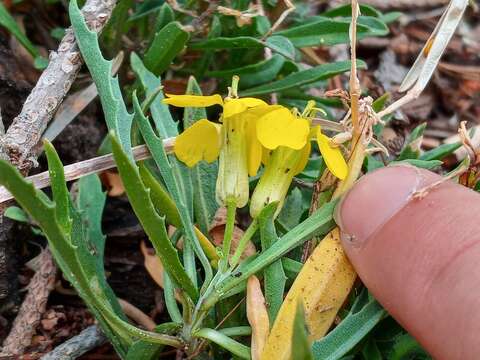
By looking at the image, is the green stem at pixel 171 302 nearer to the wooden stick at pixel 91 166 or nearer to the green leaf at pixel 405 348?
the wooden stick at pixel 91 166

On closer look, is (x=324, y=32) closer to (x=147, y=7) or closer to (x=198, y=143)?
(x=147, y=7)

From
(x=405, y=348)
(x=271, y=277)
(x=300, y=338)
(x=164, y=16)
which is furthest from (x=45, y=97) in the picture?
(x=405, y=348)

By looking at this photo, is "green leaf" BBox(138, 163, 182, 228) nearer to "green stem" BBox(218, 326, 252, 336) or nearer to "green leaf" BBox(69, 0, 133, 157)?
"green leaf" BBox(69, 0, 133, 157)

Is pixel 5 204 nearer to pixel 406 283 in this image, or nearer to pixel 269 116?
pixel 269 116

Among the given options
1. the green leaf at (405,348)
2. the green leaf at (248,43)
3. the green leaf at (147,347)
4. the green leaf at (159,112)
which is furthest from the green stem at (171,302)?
the green leaf at (248,43)

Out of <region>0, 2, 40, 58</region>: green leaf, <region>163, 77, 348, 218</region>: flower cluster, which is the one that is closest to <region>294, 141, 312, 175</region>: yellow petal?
<region>163, 77, 348, 218</region>: flower cluster
